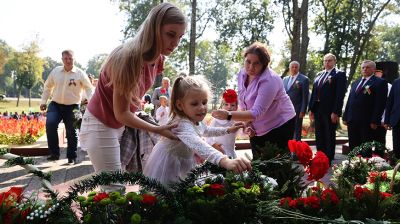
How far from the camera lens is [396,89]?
6.96 metres

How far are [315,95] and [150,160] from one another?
5842mm

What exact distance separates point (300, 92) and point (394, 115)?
238cm

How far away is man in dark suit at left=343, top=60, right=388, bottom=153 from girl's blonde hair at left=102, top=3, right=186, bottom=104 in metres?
5.76

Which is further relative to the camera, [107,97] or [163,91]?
[163,91]

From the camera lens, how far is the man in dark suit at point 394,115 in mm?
6781

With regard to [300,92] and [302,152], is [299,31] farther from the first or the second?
[302,152]

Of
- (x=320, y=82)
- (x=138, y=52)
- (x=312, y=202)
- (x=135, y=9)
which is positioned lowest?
(x=312, y=202)

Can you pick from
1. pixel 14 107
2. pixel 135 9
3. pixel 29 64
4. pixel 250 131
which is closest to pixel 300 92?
pixel 250 131

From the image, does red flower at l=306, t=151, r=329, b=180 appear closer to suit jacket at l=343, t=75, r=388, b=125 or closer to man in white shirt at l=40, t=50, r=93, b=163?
suit jacket at l=343, t=75, r=388, b=125

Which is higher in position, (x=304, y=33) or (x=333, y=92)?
(x=304, y=33)

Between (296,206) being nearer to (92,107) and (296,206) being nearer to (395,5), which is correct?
(92,107)

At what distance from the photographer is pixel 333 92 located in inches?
296

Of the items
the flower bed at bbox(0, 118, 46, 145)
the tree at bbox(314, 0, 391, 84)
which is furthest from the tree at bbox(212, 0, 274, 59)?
the flower bed at bbox(0, 118, 46, 145)

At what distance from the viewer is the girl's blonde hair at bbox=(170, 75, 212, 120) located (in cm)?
246
